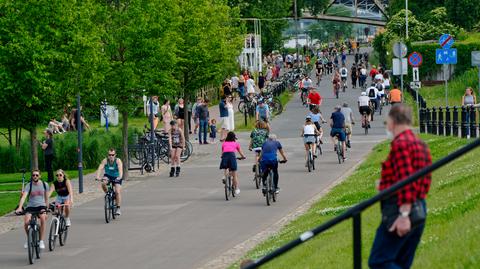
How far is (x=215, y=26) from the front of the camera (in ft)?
145

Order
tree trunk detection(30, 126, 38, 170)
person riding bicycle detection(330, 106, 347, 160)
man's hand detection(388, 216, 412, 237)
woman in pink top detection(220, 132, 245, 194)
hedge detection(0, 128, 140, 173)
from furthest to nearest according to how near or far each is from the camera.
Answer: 1. hedge detection(0, 128, 140, 173)
2. person riding bicycle detection(330, 106, 347, 160)
3. tree trunk detection(30, 126, 38, 170)
4. woman in pink top detection(220, 132, 245, 194)
5. man's hand detection(388, 216, 412, 237)

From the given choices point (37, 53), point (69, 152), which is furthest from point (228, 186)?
point (69, 152)

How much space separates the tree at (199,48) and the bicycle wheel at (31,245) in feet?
66.0

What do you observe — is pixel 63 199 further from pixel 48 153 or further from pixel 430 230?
pixel 48 153

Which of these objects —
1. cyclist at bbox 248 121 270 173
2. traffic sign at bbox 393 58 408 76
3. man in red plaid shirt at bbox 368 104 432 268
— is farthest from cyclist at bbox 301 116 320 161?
man in red plaid shirt at bbox 368 104 432 268

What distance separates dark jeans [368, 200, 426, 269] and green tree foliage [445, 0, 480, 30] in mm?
77706

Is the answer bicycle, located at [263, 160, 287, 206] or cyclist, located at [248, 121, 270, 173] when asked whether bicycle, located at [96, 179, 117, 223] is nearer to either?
bicycle, located at [263, 160, 287, 206]

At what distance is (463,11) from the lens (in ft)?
283

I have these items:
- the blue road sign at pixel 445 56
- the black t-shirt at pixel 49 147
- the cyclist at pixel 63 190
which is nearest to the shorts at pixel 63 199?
the cyclist at pixel 63 190

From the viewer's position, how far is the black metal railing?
32906 mm

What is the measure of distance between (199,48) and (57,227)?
2023cm

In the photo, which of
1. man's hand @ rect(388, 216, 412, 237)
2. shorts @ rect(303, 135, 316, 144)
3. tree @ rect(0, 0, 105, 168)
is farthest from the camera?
shorts @ rect(303, 135, 316, 144)

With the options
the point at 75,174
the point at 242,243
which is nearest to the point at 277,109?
the point at 75,174

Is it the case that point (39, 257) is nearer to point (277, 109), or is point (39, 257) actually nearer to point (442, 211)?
point (442, 211)
